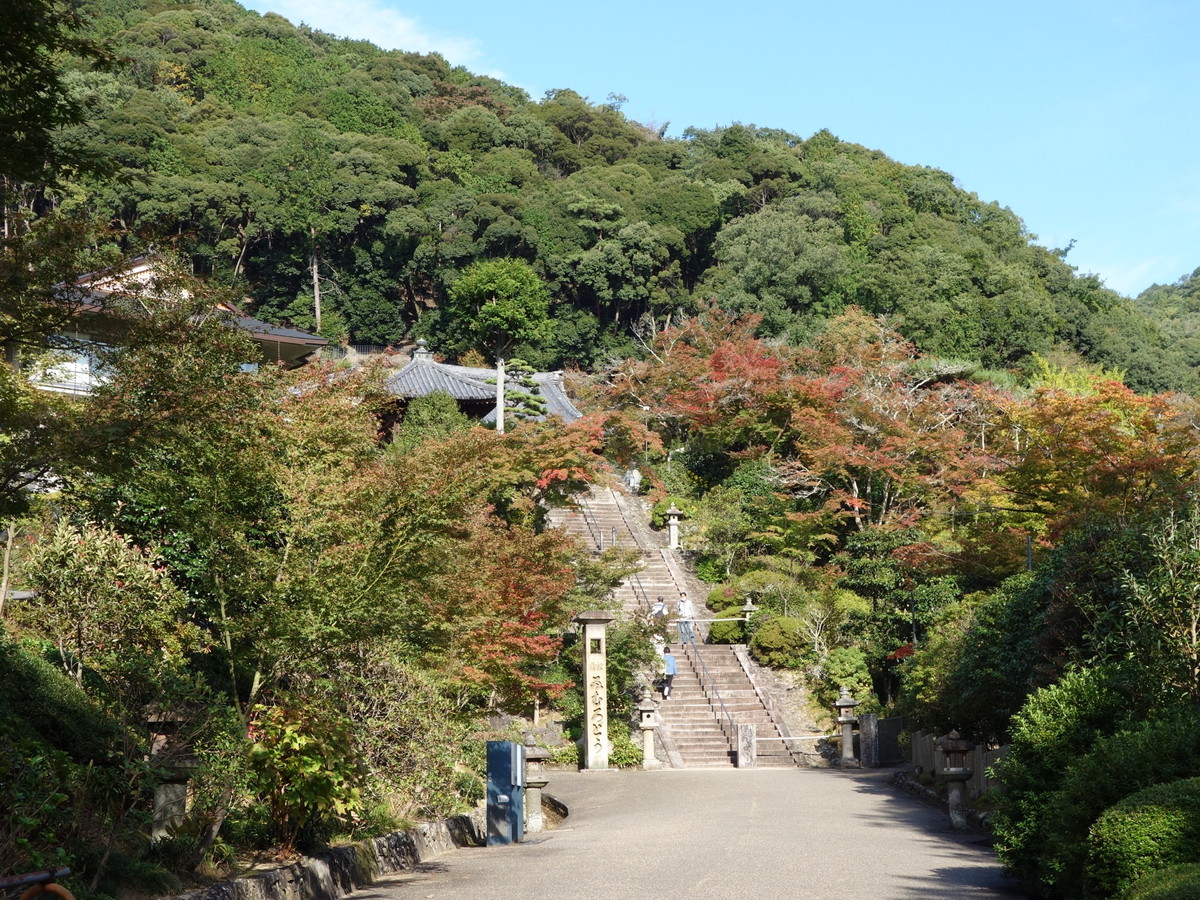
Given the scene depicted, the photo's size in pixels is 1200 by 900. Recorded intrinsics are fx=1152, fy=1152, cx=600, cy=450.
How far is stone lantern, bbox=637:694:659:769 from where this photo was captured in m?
21.8

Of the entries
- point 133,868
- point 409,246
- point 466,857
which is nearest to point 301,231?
point 409,246

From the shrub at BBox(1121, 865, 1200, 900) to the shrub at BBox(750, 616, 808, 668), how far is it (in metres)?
19.6

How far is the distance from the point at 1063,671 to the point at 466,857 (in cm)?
631

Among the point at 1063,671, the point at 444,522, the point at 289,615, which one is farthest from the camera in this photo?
the point at 1063,671

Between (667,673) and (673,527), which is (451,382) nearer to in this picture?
(673,527)

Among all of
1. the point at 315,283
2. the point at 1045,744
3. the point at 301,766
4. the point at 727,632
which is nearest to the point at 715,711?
the point at 727,632

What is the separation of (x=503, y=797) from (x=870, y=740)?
11.0 meters

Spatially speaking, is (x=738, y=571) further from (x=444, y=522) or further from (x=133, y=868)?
(x=133, y=868)

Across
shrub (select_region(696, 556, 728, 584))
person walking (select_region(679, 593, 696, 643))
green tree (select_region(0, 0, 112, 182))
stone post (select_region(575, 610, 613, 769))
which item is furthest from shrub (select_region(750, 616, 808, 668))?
green tree (select_region(0, 0, 112, 182))

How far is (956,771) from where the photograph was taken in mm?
13367

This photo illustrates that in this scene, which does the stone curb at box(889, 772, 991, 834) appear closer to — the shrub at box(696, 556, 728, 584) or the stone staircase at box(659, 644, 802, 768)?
the stone staircase at box(659, 644, 802, 768)

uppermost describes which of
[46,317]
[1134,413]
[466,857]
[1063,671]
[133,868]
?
[1134,413]

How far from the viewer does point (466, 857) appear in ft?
39.1

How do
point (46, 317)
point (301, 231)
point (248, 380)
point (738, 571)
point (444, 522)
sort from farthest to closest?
point (301, 231), point (738, 571), point (444, 522), point (248, 380), point (46, 317)
